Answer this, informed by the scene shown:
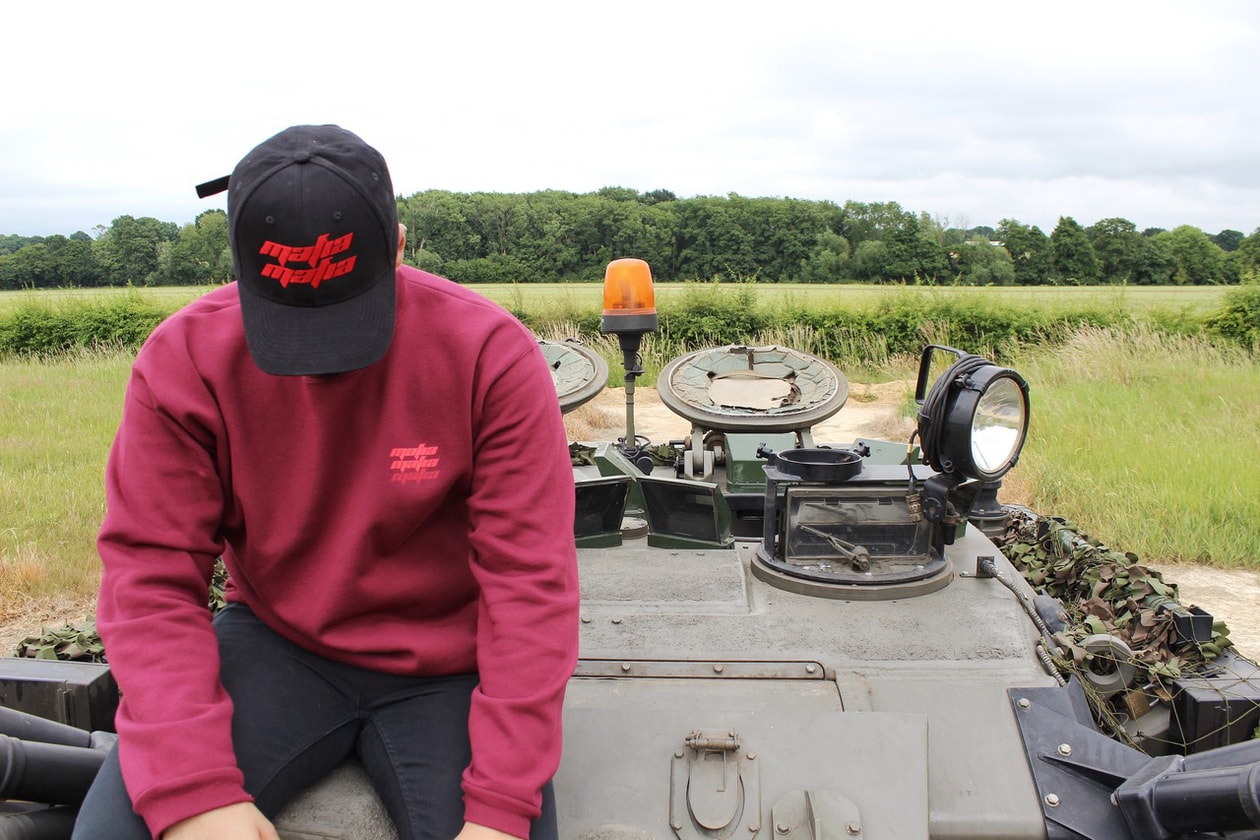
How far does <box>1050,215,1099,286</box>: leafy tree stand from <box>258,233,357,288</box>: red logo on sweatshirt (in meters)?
27.3

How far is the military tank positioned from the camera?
1927 millimetres

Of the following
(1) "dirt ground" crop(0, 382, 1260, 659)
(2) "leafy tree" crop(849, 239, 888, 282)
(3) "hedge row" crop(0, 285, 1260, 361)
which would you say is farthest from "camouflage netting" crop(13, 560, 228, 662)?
(2) "leafy tree" crop(849, 239, 888, 282)

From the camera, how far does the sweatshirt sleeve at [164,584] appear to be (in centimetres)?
167

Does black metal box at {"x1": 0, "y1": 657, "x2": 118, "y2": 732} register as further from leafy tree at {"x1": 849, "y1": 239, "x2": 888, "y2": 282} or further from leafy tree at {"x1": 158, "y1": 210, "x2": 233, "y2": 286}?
leafy tree at {"x1": 849, "y1": 239, "x2": 888, "y2": 282}

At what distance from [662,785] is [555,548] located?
537 millimetres

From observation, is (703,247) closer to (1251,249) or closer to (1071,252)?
Answer: (1071,252)

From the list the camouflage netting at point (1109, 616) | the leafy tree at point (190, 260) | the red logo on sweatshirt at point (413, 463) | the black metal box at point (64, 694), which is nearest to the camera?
the red logo on sweatshirt at point (413, 463)

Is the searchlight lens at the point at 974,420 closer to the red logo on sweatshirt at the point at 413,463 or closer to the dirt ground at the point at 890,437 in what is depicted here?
the red logo on sweatshirt at the point at 413,463

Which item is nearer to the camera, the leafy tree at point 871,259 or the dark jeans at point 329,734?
→ the dark jeans at point 329,734

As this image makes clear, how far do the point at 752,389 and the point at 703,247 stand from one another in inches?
879

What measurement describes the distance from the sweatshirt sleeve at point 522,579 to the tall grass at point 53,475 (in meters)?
5.61

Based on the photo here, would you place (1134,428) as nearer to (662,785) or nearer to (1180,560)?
(1180,560)

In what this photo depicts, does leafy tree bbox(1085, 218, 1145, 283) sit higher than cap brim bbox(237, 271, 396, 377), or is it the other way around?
leafy tree bbox(1085, 218, 1145, 283)

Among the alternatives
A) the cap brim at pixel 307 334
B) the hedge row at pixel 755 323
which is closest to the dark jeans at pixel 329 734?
the cap brim at pixel 307 334
